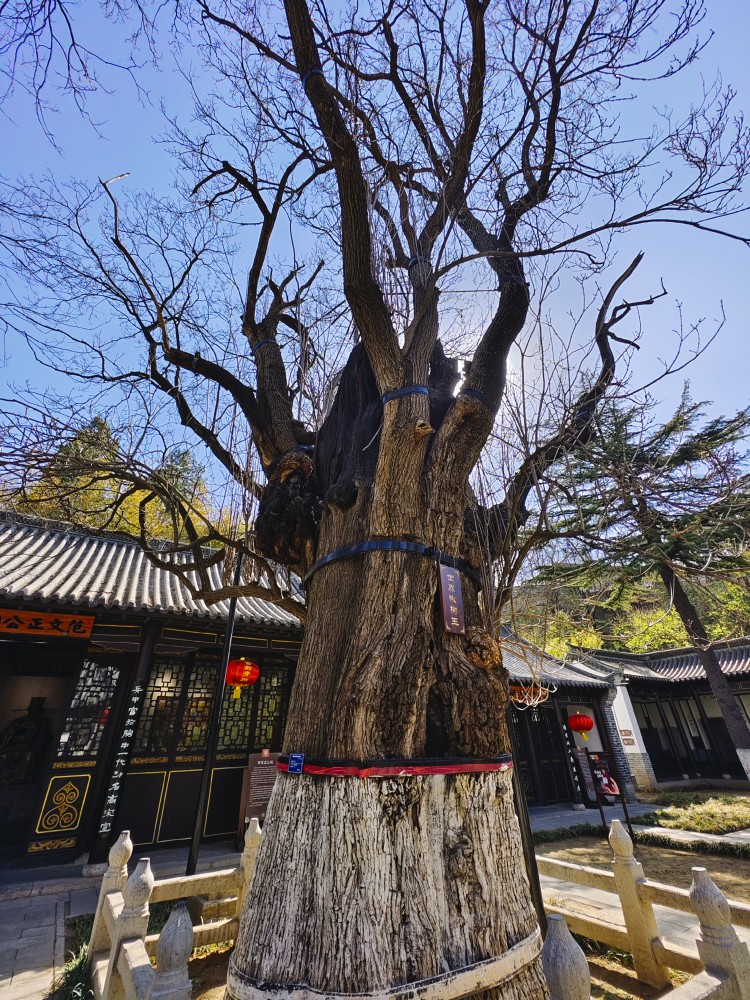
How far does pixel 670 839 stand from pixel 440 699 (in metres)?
8.70

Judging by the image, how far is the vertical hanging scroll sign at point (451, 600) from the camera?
183 cm

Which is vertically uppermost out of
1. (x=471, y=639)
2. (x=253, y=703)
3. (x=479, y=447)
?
(x=479, y=447)

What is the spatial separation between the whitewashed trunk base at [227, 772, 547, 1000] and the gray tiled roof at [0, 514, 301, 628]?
4.22m

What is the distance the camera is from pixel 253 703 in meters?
7.13

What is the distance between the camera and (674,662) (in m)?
16.7

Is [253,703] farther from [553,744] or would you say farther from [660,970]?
[553,744]

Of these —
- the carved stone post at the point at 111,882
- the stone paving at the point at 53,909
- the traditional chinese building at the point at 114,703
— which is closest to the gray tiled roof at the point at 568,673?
the stone paving at the point at 53,909

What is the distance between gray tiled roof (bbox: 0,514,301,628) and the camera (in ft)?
18.4

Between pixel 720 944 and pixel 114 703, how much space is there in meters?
6.72

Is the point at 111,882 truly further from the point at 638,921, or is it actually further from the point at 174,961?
the point at 638,921

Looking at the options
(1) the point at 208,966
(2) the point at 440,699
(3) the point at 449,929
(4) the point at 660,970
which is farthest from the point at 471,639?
(1) the point at 208,966

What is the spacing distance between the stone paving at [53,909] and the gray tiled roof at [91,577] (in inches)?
112

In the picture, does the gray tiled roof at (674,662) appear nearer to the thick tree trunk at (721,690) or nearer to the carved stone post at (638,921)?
the thick tree trunk at (721,690)

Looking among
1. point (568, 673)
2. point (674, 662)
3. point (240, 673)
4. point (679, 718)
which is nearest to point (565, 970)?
point (240, 673)
